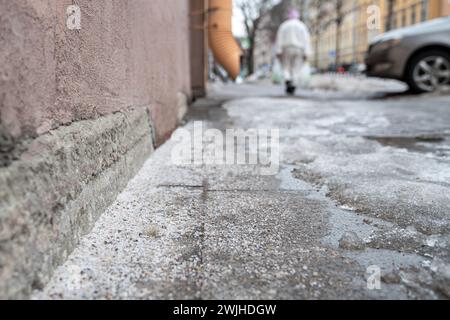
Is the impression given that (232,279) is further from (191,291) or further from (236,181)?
(236,181)

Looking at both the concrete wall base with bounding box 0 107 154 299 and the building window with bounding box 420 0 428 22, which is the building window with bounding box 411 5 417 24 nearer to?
the building window with bounding box 420 0 428 22

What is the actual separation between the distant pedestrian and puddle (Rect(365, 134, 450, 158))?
17.5 ft

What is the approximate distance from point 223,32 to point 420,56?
10.8 feet

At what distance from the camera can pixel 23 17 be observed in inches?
43.5

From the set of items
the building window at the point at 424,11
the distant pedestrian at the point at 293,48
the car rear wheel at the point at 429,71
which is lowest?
the car rear wheel at the point at 429,71

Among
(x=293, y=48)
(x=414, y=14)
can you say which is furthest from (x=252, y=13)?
(x=293, y=48)

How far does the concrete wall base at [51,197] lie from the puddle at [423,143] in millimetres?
2185

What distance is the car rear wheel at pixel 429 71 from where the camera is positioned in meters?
7.29

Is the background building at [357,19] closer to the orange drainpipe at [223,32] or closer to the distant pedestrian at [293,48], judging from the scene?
the distant pedestrian at [293,48]

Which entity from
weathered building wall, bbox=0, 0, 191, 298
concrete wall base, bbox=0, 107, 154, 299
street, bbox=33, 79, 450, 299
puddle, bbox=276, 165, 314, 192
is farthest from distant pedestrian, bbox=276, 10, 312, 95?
concrete wall base, bbox=0, 107, 154, 299

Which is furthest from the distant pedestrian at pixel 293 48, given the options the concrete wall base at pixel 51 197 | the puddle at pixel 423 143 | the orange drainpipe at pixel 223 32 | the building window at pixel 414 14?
the building window at pixel 414 14

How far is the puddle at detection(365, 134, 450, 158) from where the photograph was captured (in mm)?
3084

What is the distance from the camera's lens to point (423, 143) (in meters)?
3.39
